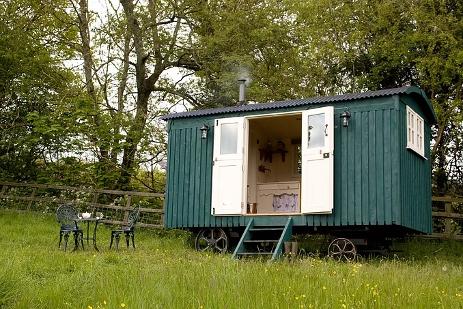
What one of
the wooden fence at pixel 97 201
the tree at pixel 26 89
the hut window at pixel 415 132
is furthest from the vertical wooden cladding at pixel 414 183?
the tree at pixel 26 89

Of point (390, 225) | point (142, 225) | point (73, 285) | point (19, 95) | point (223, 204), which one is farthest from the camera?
point (19, 95)

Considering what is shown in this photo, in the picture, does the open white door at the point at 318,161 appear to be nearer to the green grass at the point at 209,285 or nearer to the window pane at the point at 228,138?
the window pane at the point at 228,138

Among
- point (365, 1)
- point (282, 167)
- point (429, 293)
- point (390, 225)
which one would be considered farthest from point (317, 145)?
point (365, 1)

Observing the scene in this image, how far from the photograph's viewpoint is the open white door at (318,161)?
11008mm

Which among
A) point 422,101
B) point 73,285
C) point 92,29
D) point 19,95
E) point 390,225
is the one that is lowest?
point 73,285

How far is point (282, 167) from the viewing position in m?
14.3

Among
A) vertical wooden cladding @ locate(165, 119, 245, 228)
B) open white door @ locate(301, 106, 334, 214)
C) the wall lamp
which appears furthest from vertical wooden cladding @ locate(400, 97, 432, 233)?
vertical wooden cladding @ locate(165, 119, 245, 228)

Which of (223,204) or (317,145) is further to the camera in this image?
(223,204)

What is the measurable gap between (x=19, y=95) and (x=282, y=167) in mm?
8500

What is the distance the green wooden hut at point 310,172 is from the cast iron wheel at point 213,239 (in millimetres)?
20

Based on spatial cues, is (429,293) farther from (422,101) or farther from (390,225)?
(422,101)

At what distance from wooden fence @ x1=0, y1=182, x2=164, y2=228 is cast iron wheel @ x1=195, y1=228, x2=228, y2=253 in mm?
3388

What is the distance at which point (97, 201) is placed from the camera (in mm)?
16766

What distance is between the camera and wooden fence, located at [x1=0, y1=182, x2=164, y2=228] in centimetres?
1609
